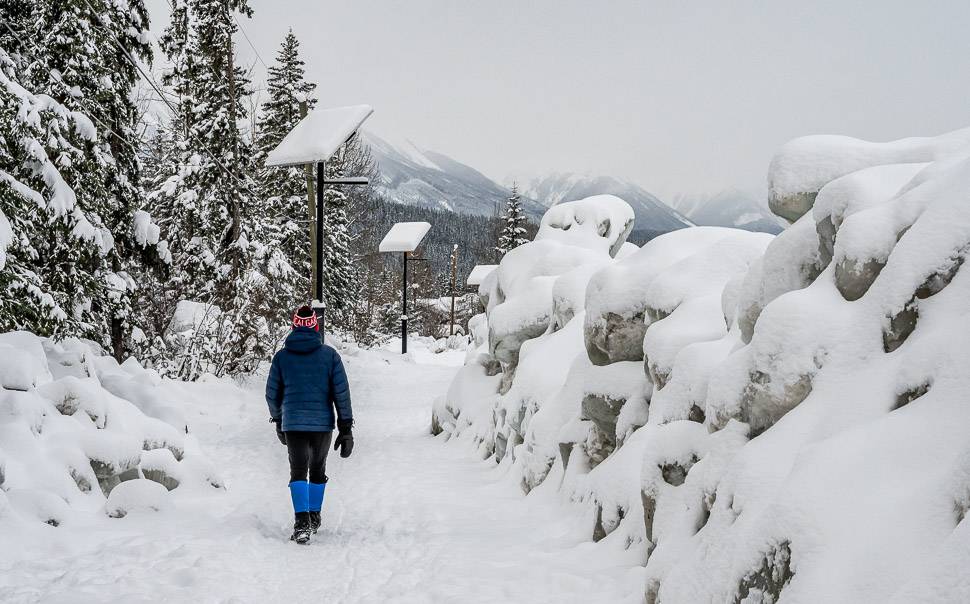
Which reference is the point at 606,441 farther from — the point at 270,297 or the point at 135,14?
the point at 270,297

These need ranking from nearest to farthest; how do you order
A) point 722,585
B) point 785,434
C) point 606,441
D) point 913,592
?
point 913,592 → point 722,585 → point 785,434 → point 606,441

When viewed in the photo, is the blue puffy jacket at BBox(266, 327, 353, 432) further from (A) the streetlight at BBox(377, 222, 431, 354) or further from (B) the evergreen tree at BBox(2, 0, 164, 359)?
(A) the streetlight at BBox(377, 222, 431, 354)

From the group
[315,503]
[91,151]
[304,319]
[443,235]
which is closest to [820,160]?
[304,319]

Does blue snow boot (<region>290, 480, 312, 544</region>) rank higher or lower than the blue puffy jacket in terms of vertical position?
lower

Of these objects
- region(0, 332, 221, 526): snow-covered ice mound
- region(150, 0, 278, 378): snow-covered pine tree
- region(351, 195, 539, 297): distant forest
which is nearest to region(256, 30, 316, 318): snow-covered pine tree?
region(150, 0, 278, 378): snow-covered pine tree

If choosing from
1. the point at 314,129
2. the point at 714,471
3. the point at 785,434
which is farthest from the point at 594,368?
the point at 314,129

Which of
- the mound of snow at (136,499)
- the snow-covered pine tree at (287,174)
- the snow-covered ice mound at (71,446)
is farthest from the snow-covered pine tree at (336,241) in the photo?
the mound of snow at (136,499)

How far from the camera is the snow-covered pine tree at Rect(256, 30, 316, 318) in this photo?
80.1 feet

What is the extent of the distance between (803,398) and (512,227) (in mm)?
32482

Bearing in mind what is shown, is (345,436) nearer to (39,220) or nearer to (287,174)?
(39,220)

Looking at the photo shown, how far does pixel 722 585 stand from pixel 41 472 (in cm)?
543

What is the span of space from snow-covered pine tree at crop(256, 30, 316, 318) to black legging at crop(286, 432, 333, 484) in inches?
707

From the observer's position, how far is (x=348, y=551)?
5102 mm

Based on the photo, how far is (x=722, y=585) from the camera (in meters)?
3.00
